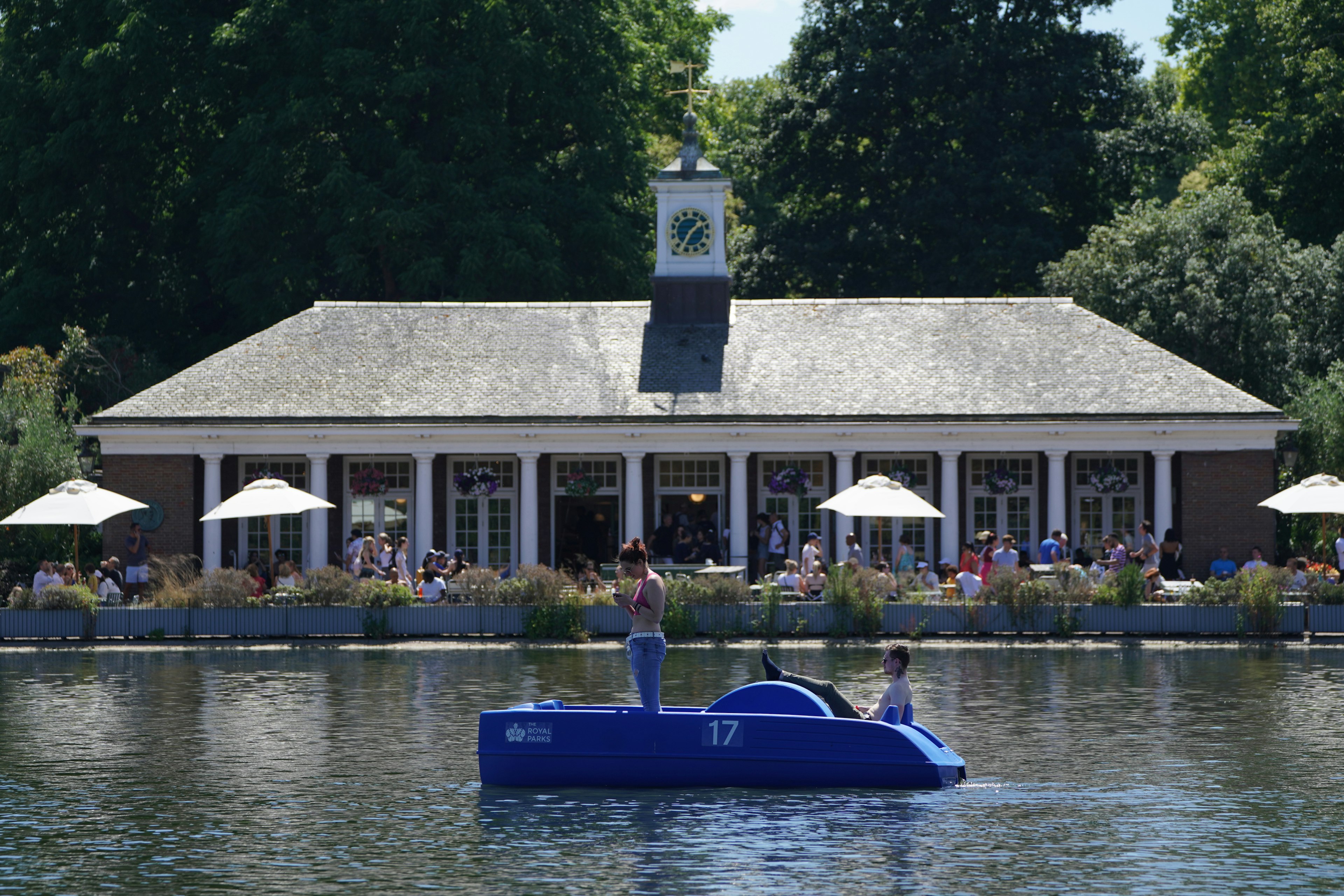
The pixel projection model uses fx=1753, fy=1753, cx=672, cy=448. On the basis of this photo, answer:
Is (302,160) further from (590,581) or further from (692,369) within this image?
(590,581)

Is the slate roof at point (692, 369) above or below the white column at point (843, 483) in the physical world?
above

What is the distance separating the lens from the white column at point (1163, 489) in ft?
113

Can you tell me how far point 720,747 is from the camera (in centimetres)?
1556

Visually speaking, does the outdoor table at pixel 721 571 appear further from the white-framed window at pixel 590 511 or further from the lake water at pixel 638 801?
the lake water at pixel 638 801

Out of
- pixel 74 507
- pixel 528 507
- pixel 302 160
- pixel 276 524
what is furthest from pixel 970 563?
pixel 302 160

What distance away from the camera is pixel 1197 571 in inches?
1359

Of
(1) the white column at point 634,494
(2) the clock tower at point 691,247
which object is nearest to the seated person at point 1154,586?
(1) the white column at point 634,494

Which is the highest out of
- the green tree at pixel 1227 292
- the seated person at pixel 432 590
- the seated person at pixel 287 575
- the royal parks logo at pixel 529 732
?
the green tree at pixel 1227 292

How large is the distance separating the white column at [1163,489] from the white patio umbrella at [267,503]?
52.4ft

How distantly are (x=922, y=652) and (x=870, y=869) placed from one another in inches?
581

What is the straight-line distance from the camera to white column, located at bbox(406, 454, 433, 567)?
3497cm

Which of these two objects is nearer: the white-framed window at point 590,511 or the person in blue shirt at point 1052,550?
the person in blue shirt at point 1052,550

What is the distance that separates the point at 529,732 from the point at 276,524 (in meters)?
21.1

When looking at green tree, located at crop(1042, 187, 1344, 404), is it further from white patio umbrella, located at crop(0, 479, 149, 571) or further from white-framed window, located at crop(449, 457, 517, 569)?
white patio umbrella, located at crop(0, 479, 149, 571)
